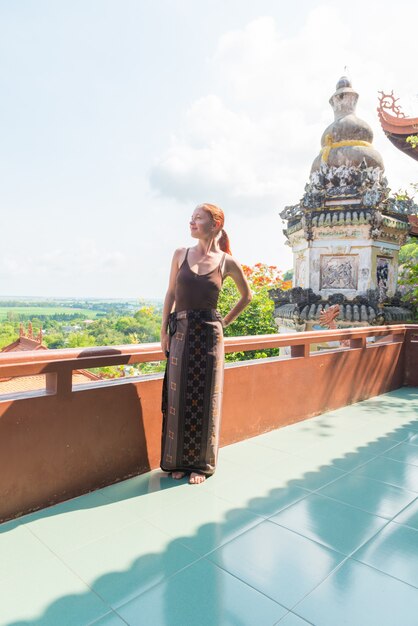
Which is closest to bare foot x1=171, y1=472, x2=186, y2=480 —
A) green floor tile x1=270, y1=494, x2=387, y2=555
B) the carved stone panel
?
green floor tile x1=270, y1=494, x2=387, y2=555

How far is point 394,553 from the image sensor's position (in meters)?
1.95

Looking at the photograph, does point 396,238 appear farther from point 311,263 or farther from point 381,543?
point 381,543

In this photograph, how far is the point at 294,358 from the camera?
151 inches

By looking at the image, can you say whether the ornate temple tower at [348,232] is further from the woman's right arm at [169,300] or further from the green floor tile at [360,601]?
the green floor tile at [360,601]

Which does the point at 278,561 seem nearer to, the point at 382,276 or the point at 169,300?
the point at 169,300

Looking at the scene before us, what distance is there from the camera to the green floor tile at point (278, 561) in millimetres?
1689

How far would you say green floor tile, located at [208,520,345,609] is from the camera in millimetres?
1689

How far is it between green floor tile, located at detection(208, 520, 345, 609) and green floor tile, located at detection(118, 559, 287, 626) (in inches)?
2.3

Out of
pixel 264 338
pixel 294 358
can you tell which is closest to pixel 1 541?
pixel 264 338

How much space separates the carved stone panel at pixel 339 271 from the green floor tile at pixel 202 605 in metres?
7.56

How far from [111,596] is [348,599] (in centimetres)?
91

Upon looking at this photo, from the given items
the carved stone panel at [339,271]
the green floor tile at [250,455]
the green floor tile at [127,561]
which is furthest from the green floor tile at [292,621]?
the carved stone panel at [339,271]

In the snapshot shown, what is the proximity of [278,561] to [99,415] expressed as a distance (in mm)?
1245

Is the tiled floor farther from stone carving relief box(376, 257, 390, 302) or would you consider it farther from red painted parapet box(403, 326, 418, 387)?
stone carving relief box(376, 257, 390, 302)
